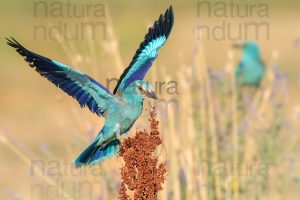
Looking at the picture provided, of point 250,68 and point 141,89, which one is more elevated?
point 250,68

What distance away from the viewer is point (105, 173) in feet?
21.1

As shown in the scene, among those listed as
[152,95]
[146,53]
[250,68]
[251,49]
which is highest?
[251,49]

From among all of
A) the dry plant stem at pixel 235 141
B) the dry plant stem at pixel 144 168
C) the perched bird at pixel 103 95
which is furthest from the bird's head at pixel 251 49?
the dry plant stem at pixel 144 168

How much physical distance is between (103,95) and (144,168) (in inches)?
38.1

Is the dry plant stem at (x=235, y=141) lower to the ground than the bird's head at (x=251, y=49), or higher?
lower

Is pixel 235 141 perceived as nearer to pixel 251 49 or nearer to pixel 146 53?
pixel 146 53

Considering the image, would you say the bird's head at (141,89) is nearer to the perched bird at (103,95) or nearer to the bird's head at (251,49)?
the perched bird at (103,95)

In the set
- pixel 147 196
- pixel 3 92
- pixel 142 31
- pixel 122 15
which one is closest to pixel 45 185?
pixel 147 196

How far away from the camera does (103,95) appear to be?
17.0ft

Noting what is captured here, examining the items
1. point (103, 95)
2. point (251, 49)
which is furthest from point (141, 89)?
point (251, 49)

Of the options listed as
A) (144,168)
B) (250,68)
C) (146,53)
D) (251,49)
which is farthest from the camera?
(251,49)

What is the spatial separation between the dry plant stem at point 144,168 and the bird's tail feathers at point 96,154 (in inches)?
34.6

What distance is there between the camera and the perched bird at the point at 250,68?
8.05 metres

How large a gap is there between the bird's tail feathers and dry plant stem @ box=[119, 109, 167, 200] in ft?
2.88
